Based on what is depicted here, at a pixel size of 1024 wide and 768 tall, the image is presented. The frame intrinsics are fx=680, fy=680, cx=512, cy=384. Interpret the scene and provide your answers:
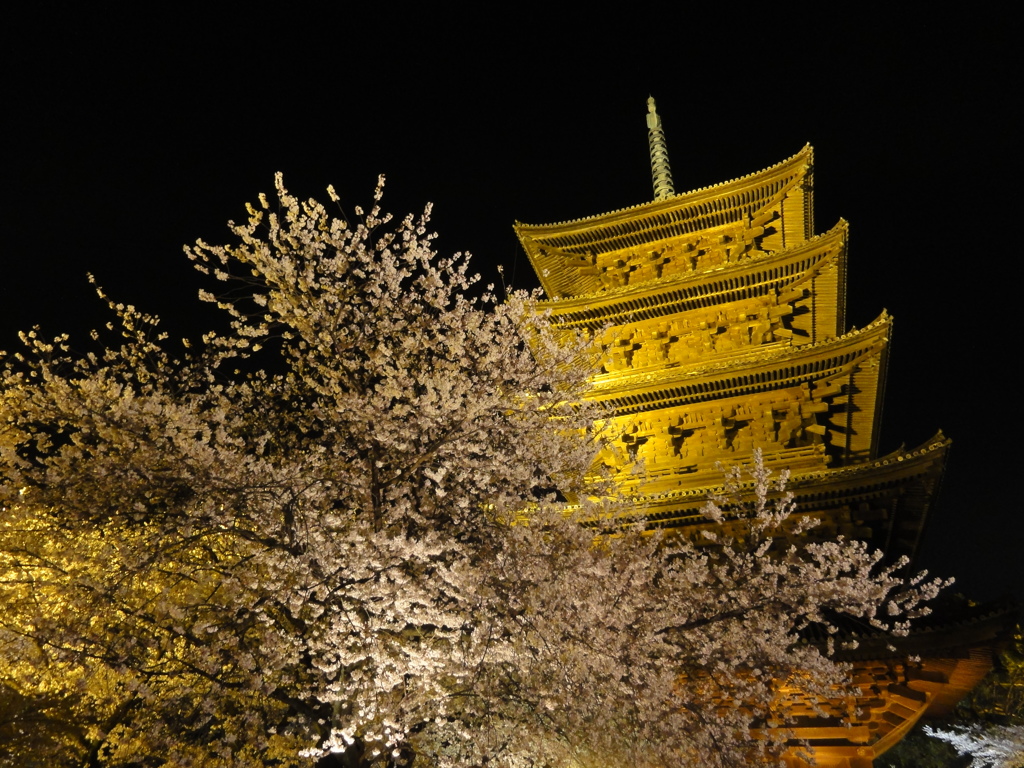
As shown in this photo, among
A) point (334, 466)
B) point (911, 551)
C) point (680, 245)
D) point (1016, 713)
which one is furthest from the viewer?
point (1016, 713)

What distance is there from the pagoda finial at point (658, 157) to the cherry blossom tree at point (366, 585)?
31.7 feet

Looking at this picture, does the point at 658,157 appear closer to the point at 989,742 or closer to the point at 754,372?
the point at 754,372

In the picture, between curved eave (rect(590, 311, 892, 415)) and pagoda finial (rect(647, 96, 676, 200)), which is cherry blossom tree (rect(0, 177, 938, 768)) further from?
pagoda finial (rect(647, 96, 676, 200))

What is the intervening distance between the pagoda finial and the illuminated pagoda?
2325 mm

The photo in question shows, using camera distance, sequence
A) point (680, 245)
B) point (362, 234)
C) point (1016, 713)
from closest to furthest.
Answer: point (362, 234), point (680, 245), point (1016, 713)

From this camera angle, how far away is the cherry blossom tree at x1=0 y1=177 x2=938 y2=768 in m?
6.83

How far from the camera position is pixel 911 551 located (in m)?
13.4

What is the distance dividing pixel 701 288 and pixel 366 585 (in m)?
9.27

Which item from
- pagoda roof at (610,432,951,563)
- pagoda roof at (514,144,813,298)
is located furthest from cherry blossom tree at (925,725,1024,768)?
pagoda roof at (514,144,813,298)

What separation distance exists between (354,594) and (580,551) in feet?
8.89

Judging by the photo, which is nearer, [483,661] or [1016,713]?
[483,661]

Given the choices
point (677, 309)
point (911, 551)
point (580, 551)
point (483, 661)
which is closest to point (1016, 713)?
point (911, 551)

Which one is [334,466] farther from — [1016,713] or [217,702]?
[1016,713]

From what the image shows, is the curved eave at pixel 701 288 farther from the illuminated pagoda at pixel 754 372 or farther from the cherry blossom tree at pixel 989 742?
the cherry blossom tree at pixel 989 742
